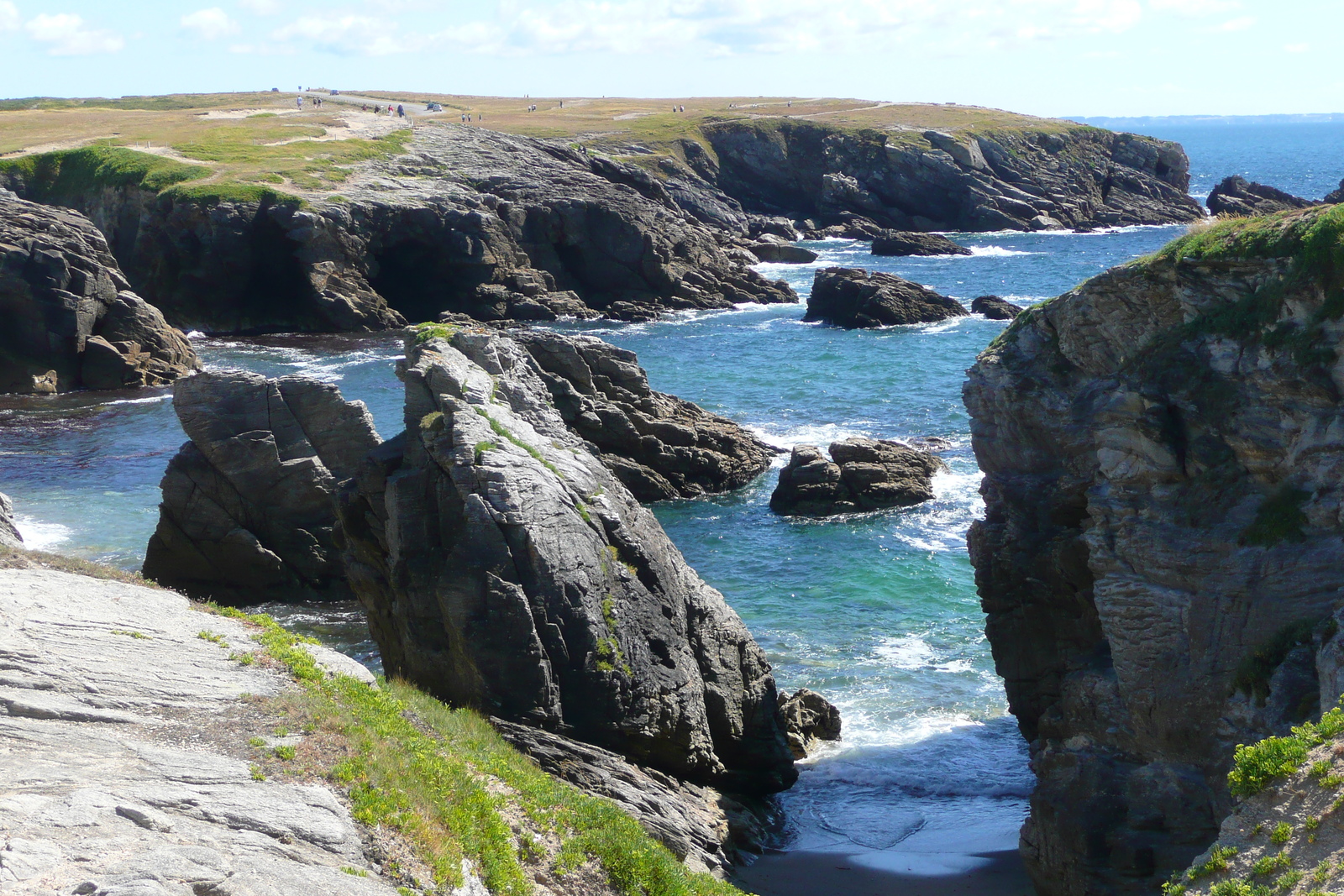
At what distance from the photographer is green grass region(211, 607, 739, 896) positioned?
12445 millimetres

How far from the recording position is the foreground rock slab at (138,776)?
9.74 m

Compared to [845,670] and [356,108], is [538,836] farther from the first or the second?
[356,108]

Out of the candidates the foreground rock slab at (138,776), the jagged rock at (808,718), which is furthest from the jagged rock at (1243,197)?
the foreground rock slab at (138,776)

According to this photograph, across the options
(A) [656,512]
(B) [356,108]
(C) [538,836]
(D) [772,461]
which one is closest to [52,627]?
(C) [538,836]

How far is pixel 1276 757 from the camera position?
1212 cm

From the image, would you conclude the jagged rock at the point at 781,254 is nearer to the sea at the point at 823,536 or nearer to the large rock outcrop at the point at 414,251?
the large rock outcrop at the point at 414,251

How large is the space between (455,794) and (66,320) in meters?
50.7

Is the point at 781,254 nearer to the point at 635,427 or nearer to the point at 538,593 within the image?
the point at 635,427

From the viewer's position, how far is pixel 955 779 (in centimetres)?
2295

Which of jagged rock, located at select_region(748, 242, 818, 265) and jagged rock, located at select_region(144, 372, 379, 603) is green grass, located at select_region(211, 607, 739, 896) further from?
jagged rock, located at select_region(748, 242, 818, 265)

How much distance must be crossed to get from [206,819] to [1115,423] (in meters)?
14.5

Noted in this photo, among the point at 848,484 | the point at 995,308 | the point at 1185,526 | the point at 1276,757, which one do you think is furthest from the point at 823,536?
the point at 995,308

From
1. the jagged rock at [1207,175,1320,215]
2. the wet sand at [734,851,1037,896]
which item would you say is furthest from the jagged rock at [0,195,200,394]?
the jagged rock at [1207,175,1320,215]

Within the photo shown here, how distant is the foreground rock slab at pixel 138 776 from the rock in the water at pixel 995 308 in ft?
214
